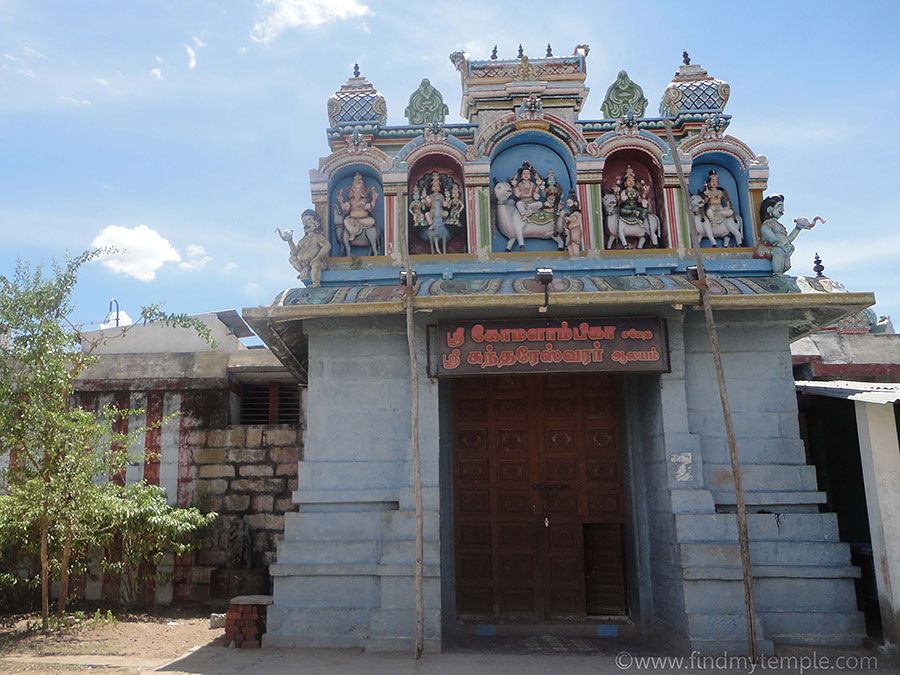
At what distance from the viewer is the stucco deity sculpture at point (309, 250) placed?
31.6 ft

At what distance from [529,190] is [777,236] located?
11.0ft

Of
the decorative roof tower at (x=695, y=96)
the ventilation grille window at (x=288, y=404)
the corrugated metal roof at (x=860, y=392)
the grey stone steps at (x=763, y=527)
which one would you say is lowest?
the grey stone steps at (x=763, y=527)

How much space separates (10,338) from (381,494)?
5562 mm

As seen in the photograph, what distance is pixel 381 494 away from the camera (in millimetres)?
8648

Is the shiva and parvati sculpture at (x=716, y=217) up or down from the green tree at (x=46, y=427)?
up

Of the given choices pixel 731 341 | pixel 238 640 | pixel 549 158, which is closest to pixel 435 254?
pixel 549 158

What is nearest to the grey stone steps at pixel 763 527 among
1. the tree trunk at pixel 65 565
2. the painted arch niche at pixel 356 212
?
the painted arch niche at pixel 356 212

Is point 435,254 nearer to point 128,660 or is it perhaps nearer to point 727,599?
point 727,599

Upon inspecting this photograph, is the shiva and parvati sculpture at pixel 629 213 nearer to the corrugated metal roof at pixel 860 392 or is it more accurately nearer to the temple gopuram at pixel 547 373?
the temple gopuram at pixel 547 373

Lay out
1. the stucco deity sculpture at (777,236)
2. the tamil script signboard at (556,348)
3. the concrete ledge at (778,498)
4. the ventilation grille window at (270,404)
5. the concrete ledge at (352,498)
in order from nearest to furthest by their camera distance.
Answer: the concrete ledge at (778,498), the concrete ledge at (352,498), the tamil script signboard at (556,348), the stucco deity sculpture at (777,236), the ventilation grille window at (270,404)

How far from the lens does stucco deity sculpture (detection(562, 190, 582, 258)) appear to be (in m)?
9.77

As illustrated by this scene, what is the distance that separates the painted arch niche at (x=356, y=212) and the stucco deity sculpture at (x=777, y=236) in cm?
515

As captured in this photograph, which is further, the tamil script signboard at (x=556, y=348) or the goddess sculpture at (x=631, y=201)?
the goddess sculpture at (x=631, y=201)

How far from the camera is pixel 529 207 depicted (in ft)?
33.1
